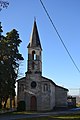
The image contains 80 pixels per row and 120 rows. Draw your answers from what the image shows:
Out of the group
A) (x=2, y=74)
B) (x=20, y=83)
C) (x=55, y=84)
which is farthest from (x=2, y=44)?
(x=55, y=84)

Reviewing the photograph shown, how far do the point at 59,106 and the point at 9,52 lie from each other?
18.8 m

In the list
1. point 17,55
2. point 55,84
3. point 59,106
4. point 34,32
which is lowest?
Answer: point 59,106

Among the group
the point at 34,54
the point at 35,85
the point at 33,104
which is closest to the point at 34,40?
the point at 34,54

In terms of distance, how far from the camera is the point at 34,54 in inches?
2367

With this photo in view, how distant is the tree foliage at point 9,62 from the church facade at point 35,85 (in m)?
3.50

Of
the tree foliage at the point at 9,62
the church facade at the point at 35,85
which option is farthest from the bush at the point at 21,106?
the tree foliage at the point at 9,62

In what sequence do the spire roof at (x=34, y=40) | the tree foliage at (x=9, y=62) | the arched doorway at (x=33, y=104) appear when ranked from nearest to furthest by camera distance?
the tree foliage at (x=9, y=62), the arched doorway at (x=33, y=104), the spire roof at (x=34, y=40)

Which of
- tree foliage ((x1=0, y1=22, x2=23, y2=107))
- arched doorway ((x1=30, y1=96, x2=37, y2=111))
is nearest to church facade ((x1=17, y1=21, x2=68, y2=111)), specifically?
arched doorway ((x1=30, y1=96, x2=37, y2=111))

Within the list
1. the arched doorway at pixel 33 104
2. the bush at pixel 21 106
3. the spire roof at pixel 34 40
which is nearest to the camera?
the bush at pixel 21 106

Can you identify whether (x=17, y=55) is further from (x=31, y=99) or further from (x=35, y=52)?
(x=31, y=99)

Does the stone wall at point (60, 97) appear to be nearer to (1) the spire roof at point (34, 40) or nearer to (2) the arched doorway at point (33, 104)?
(2) the arched doorway at point (33, 104)

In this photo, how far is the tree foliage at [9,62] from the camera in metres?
49.6

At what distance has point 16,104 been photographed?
198 ft

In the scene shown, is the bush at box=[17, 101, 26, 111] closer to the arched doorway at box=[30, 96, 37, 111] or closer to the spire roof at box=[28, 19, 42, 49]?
the arched doorway at box=[30, 96, 37, 111]
